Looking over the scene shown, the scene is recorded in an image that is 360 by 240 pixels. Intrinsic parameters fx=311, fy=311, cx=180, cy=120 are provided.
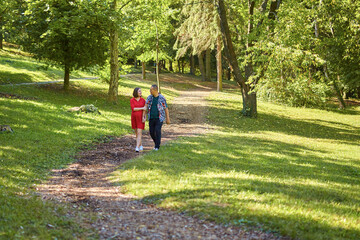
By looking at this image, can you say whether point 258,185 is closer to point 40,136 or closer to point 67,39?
point 40,136

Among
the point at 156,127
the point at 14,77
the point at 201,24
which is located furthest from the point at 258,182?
the point at 201,24

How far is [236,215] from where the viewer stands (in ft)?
18.3

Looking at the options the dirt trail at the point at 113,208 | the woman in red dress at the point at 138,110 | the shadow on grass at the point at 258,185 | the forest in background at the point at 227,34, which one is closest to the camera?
the dirt trail at the point at 113,208

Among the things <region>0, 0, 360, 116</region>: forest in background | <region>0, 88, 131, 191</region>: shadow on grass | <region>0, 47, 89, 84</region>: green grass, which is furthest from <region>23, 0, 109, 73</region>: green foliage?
<region>0, 88, 131, 191</region>: shadow on grass

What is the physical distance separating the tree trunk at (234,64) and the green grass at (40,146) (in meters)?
7.77

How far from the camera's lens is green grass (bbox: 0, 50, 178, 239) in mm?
4875

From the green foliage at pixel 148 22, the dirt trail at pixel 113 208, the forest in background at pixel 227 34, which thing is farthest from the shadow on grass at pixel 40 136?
the green foliage at pixel 148 22

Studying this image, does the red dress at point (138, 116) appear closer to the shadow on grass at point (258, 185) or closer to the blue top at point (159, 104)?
the blue top at point (159, 104)

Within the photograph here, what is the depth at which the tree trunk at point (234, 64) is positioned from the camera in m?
20.1

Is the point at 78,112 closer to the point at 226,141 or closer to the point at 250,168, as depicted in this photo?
the point at 226,141

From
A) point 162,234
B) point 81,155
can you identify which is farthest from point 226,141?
point 162,234

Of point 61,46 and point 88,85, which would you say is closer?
point 61,46

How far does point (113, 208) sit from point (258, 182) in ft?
11.7

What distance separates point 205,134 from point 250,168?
6345 millimetres
